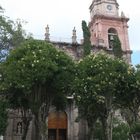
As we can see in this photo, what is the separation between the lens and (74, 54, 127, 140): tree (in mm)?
24048

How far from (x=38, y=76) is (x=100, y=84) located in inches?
183

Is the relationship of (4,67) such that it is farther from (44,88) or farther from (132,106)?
(132,106)

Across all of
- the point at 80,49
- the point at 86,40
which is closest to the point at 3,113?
the point at 86,40

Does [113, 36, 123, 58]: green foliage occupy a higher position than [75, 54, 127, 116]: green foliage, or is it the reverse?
[113, 36, 123, 58]: green foliage

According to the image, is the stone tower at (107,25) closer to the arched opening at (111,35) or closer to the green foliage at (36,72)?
the arched opening at (111,35)

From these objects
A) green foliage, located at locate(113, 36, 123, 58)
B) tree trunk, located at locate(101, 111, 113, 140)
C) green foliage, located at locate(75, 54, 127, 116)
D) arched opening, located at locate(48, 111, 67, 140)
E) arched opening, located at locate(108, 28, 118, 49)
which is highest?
arched opening, located at locate(108, 28, 118, 49)

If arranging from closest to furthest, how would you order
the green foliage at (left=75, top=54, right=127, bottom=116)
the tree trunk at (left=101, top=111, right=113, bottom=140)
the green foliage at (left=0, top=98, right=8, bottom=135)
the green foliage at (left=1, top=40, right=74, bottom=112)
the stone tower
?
the green foliage at (left=1, top=40, right=74, bottom=112)
the green foliage at (left=75, top=54, right=127, bottom=116)
the tree trunk at (left=101, top=111, right=113, bottom=140)
the green foliage at (left=0, top=98, right=8, bottom=135)
the stone tower

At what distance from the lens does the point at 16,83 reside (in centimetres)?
2367

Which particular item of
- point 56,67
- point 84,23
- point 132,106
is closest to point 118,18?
point 84,23

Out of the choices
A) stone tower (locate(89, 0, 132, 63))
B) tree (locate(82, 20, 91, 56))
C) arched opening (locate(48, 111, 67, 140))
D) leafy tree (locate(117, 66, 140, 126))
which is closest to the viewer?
leafy tree (locate(117, 66, 140, 126))

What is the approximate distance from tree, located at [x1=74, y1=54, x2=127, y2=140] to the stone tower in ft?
61.4

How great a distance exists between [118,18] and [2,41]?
22599 mm

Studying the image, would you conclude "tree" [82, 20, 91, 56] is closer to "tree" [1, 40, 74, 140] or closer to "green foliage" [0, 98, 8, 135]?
"tree" [1, 40, 74, 140]

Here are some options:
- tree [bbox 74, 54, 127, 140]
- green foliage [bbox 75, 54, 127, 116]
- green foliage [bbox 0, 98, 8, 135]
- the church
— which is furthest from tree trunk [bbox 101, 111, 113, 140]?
green foliage [bbox 0, 98, 8, 135]
